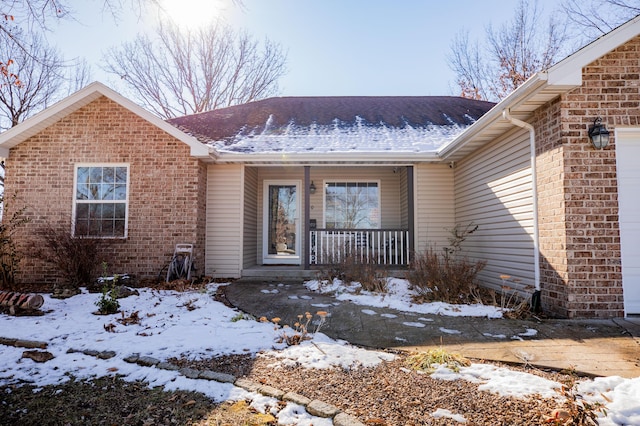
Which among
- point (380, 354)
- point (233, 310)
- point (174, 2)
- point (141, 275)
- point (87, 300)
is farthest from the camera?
point (141, 275)

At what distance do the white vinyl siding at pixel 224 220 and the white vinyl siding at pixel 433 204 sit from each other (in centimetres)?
382

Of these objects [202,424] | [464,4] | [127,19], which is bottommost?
[202,424]

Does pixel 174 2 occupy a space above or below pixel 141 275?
above

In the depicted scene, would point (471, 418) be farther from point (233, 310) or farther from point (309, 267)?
point (309, 267)

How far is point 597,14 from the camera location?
1309 cm

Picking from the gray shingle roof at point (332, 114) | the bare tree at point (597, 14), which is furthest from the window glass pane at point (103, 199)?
the bare tree at point (597, 14)

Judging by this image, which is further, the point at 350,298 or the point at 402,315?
the point at 350,298

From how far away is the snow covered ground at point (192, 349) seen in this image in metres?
2.46

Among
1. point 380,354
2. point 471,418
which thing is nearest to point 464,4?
point 380,354

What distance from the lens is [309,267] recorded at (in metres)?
7.84

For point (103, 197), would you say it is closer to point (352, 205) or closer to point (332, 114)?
point (352, 205)

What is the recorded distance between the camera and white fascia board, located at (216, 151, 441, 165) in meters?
7.51

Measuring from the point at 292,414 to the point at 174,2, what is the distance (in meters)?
4.84

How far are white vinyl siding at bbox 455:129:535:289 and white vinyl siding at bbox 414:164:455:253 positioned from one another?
1.31ft
